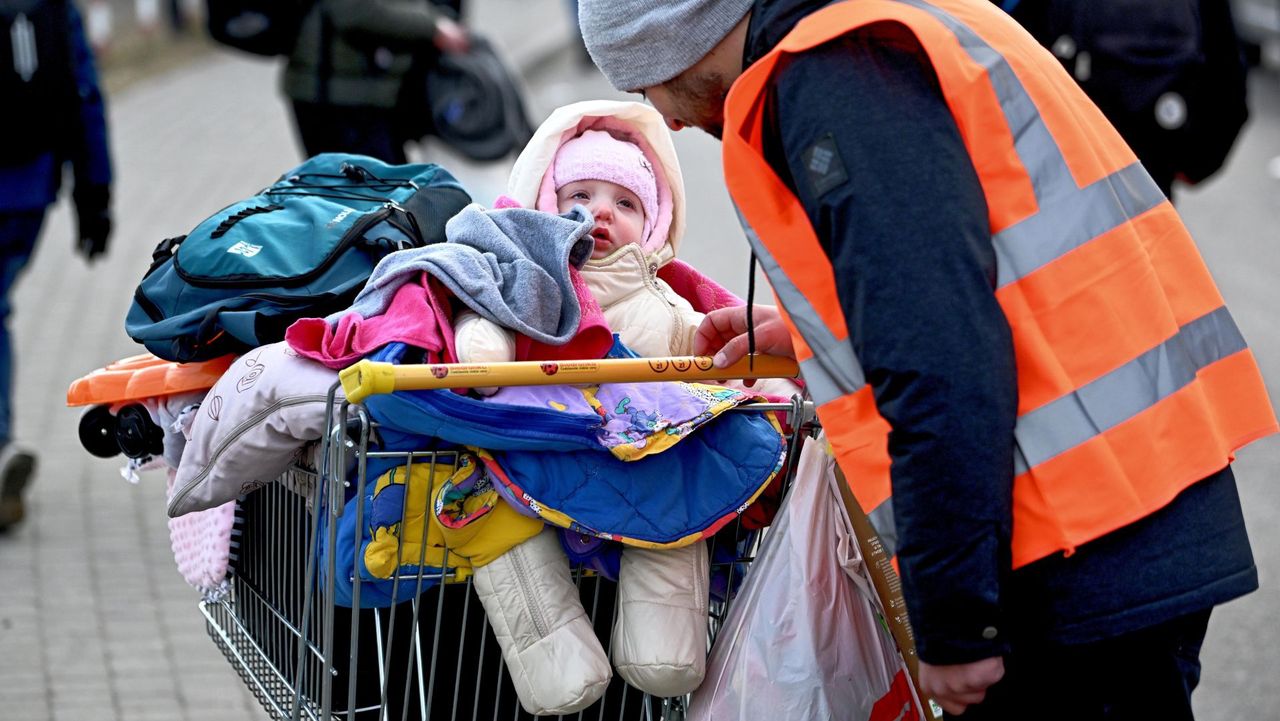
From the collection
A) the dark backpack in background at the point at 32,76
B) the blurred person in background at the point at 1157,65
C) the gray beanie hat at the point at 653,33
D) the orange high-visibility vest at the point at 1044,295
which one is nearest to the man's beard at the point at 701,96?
the gray beanie hat at the point at 653,33

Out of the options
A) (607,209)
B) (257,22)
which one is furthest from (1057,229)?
(257,22)

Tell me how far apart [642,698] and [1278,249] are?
8.22 metres

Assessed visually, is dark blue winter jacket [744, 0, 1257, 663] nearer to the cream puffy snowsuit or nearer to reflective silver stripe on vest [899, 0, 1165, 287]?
reflective silver stripe on vest [899, 0, 1165, 287]

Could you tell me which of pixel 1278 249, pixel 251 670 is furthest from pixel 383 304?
pixel 1278 249

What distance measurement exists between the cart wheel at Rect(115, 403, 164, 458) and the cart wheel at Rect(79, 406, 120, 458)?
4 centimetres

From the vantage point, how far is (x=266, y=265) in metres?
3.17

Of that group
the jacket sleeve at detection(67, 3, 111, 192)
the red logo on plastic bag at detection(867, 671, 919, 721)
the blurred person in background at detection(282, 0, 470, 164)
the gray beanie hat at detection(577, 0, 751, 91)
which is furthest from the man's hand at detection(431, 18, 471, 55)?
the red logo on plastic bag at detection(867, 671, 919, 721)

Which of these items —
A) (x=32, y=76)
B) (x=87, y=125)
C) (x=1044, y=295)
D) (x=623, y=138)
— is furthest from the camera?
(x=87, y=125)

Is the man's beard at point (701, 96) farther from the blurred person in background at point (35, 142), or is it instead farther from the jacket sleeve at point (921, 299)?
the blurred person in background at point (35, 142)

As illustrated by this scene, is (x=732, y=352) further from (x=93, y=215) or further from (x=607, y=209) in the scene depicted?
(x=93, y=215)

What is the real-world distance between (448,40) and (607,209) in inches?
129

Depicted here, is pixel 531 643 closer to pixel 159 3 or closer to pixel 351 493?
pixel 351 493

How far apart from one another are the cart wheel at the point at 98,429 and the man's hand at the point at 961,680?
1727mm

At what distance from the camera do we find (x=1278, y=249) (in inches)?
409
